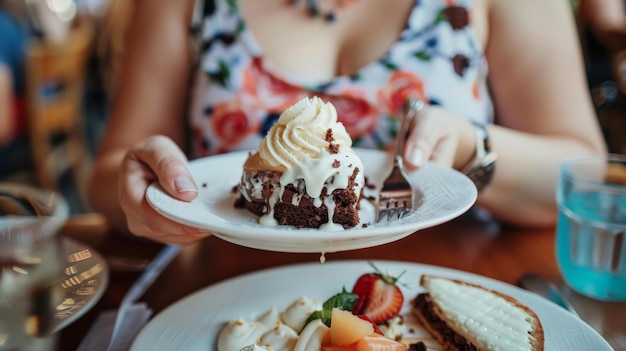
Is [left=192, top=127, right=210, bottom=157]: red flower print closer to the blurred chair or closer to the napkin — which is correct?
the napkin

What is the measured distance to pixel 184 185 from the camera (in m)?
0.83

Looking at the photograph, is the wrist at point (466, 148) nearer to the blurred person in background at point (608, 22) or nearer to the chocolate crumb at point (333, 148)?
the chocolate crumb at point (333, 148)

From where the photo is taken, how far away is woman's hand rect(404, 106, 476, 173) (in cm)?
96

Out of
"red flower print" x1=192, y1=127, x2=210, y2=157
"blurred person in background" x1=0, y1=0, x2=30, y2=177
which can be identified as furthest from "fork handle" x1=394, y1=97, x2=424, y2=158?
"blurred person in background" x1=0, y1=0, x2=30, y2=177

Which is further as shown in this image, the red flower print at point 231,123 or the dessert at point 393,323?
the red flower print at point 231,123

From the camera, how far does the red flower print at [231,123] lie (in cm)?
144

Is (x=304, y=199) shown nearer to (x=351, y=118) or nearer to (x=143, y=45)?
(x=351, y=118)

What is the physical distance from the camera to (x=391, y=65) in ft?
4.67

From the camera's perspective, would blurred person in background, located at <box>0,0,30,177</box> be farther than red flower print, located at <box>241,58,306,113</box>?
Yes

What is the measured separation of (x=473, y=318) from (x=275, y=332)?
0.97 feet

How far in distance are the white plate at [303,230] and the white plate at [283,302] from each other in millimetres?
163

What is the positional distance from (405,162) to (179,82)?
2.51 ft

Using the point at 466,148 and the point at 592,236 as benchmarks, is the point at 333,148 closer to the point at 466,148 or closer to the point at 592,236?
the point at 466,148

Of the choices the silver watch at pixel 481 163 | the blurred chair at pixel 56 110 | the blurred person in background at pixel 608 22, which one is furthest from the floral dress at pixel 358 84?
the blurred chair at pixel 56 110
